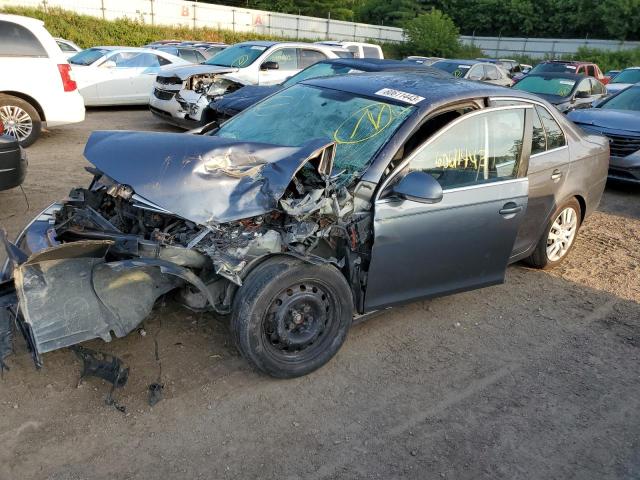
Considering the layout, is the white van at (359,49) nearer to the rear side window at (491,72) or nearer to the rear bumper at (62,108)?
the rear side window at (491,72)

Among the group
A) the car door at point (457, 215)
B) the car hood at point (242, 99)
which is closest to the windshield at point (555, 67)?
the car hood at point (242, 99)

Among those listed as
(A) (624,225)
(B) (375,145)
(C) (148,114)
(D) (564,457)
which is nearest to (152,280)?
(B) (375,145)

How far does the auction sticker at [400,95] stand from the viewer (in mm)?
3869

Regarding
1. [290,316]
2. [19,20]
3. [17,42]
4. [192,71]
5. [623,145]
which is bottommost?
[290,316]

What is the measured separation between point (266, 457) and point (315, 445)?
10.9 inches

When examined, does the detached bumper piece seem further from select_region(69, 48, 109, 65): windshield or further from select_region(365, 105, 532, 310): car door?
select_region(69, 48, 109, 65): windshield

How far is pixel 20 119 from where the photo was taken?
8.51 m

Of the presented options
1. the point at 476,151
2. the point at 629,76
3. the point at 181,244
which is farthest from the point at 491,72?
the point at 181,244

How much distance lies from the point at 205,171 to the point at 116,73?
431 inches

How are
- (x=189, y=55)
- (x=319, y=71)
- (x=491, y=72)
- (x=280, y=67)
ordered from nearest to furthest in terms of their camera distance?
(x=319, y=71) → (x=280, y=67) → (x=189, y=55) → (x=491, y=72)

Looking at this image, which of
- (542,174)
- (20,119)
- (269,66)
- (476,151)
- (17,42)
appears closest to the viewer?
(476,151)

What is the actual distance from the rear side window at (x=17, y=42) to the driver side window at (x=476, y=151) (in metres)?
7.22

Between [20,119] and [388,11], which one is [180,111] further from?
[388,11]

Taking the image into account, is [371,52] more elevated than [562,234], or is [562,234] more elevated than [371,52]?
[371,52]
